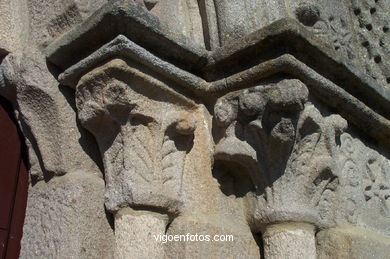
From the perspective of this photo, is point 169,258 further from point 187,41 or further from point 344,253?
point 187,41

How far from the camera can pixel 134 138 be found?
1866 millimetres

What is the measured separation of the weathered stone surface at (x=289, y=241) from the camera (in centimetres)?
190

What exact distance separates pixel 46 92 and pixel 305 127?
0.97m

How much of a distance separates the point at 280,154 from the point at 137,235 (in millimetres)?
594

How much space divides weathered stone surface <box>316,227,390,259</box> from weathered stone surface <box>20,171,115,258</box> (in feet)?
2.55

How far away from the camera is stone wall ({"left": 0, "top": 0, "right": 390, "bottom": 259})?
1837mm

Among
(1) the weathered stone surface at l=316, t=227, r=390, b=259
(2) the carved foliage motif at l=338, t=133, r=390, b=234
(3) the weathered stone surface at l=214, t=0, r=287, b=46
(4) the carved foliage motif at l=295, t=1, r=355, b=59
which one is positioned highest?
(4) the carved foliage motif at l=295, t=1, r=355, b=59

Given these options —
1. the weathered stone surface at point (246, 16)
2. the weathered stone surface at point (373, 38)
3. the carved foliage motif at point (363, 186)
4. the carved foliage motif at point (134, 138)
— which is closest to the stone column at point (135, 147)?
the carved foliage motif at point (134, 138)

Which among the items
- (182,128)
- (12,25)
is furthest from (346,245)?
(12,25)

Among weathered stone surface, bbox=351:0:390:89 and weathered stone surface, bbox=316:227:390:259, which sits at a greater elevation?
weathered stone surface, bbox=351:0:390:89

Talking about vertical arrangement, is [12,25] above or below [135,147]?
above

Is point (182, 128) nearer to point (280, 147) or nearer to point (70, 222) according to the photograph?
point (280, 147)

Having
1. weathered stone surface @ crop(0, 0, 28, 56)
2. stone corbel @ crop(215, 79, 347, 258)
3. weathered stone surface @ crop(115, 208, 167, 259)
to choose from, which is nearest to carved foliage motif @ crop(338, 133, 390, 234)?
stone corbel @ crop(215, 79, 347, 258)

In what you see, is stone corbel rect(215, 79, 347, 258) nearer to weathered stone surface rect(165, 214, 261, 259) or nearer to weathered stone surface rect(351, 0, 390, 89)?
weathered stone surface rect(165, 214, 261, 259)
